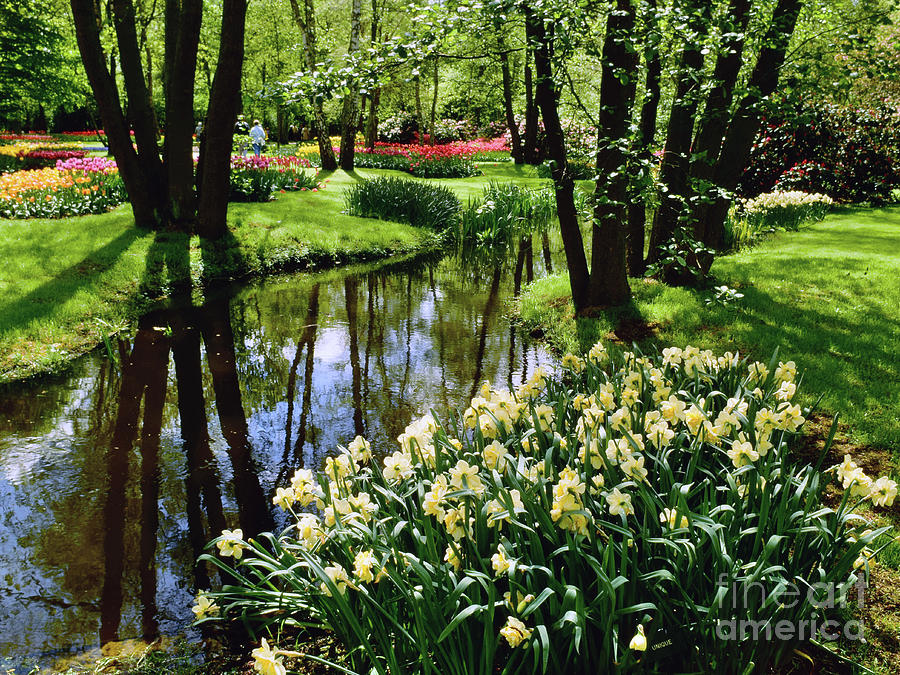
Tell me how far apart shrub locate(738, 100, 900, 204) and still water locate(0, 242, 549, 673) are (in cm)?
958

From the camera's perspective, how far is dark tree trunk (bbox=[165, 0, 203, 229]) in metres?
9.20

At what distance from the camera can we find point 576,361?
→ 153 inches

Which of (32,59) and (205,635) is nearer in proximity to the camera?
(205,635)

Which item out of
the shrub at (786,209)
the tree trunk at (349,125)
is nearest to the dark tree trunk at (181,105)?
the tree trunk at (349,125)

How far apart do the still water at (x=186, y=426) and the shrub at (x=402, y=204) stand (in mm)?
4499

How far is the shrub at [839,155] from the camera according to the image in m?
14.2

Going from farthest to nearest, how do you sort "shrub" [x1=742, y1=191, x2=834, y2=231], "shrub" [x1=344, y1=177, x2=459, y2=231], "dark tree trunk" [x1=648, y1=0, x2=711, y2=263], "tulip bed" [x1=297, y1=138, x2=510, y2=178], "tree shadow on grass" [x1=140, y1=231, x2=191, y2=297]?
"tulip bed" [x1=297, y1=138, x2=510, y2=178] → "shrub" [x1=344, y1=177, x2=459, y2=231] → "shrub" [x1=742, y1=191, x2=834, y2=231] → "tree shadow on grass" [x1=140, y1=231, x2=191, y2=297] → "dark tree trunk" [x1=648, y1=0, x2=711, y2=263]

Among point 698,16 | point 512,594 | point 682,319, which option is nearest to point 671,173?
point 682,319

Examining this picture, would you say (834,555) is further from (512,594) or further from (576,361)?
(576,361)

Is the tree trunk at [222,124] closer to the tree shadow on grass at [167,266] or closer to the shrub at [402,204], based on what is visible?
the tree shadow on grass at [167,266]

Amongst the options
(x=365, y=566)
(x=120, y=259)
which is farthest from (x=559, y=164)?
(x=120, y=259)

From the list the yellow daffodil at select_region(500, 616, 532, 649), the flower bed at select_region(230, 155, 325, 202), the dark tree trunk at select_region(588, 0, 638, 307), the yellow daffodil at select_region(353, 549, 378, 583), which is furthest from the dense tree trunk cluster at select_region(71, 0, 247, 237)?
the yellow daffodil at select_region(500, 616, 532, 649)

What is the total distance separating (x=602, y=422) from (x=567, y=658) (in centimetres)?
121

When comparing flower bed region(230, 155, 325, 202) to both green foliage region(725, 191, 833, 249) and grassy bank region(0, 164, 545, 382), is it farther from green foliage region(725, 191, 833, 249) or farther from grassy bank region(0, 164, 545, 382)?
green foliage region(725, 191, 833, 249)
